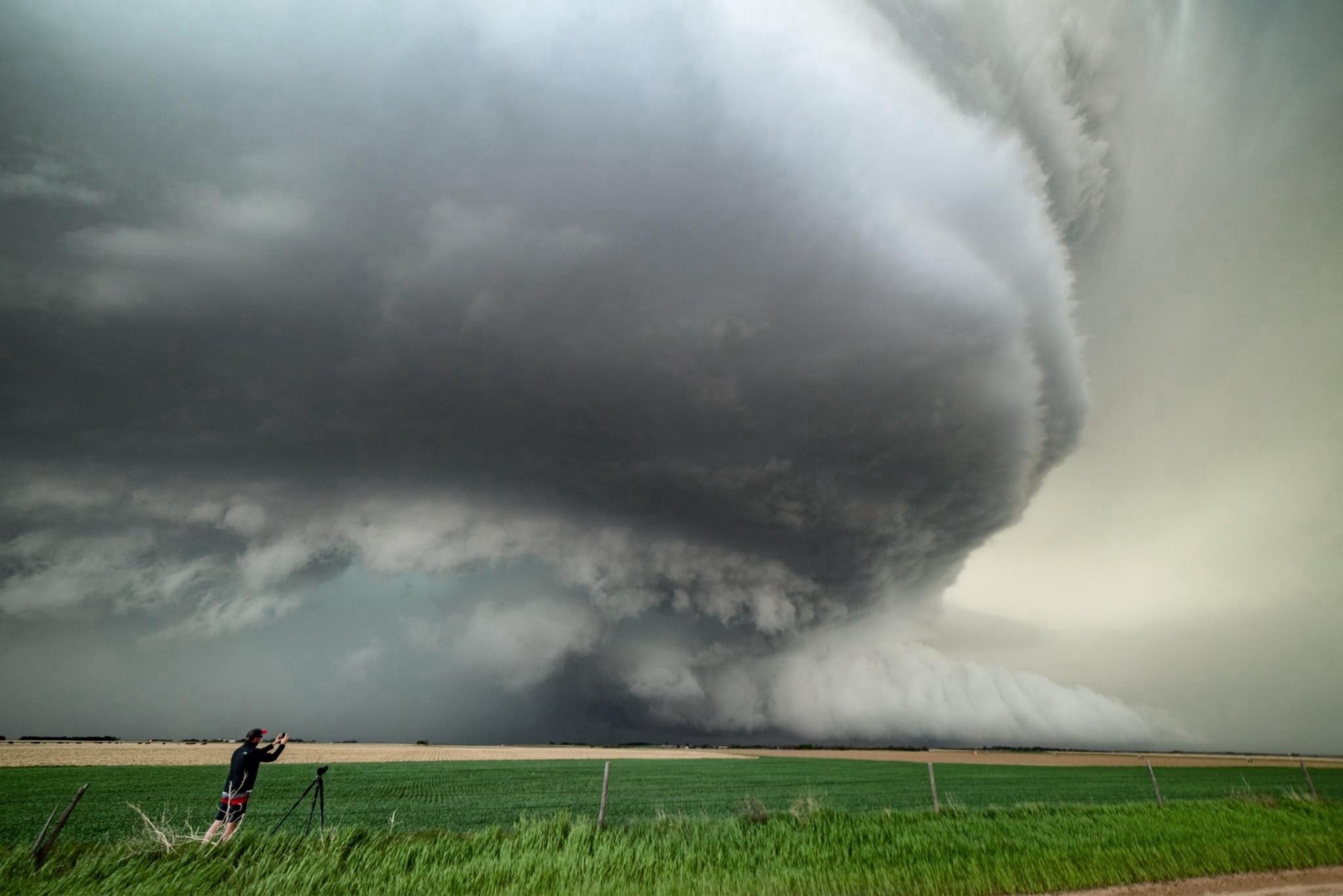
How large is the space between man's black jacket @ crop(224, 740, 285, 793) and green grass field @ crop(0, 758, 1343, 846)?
20.4 feet

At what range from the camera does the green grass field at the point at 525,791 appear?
2394 centimetres

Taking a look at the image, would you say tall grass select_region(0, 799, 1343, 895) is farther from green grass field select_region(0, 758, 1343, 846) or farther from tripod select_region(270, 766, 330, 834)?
green grass field select_region(0, 758, 1343, 846)

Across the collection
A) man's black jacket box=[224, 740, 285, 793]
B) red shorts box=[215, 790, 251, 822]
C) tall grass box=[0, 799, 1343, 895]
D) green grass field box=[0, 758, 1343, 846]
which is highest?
man's black jacket box=[224, 740, 285, 793]

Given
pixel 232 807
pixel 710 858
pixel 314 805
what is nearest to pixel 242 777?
pixel 232 807

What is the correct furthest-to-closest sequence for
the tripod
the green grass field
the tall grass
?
the green grass field → the tripod → the tall grass

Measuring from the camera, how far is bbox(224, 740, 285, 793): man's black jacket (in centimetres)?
1340

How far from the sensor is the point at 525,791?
1480 inches

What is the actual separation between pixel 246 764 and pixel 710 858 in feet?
34.0

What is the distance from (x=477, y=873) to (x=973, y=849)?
10.5 metres

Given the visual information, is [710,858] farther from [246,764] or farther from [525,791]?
[525,791]

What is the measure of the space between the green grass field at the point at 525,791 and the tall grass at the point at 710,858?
23.3ft

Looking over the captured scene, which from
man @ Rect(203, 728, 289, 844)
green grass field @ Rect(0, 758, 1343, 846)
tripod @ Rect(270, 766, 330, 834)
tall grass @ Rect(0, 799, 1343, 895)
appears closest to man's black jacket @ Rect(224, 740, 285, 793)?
man @ Rect(203, 728, 289, 844)

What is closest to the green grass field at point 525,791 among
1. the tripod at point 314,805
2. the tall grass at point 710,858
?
the tripod at point 314,805

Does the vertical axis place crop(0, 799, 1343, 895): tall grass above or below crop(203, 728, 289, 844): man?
below
